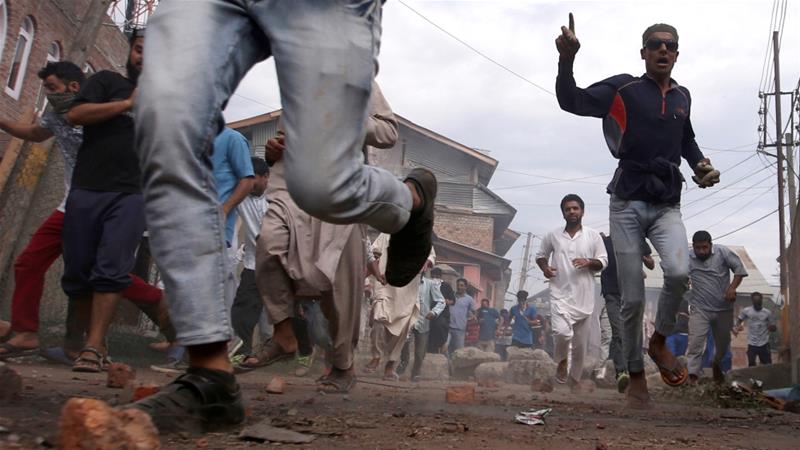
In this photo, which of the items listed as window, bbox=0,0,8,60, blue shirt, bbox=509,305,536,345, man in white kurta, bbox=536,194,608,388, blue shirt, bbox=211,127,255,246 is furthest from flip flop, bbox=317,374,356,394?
window, bbox=0,0,8,60

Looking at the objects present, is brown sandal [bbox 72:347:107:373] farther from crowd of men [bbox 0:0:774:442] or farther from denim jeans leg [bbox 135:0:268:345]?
denim jeans leg [bbox 135:0:268:345]

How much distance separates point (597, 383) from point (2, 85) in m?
15.9

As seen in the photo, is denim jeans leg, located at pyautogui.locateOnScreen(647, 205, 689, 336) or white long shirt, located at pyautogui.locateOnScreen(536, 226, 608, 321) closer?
denim jeans leg, located at pyautogui.locateOnScreen(647, 205, 689, 336)

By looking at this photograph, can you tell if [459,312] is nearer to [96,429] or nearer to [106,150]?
[106,150]

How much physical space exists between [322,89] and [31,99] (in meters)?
22.5

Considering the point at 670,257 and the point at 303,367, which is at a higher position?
the point at 670,257

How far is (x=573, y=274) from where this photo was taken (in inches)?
385

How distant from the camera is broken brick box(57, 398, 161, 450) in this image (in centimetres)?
184

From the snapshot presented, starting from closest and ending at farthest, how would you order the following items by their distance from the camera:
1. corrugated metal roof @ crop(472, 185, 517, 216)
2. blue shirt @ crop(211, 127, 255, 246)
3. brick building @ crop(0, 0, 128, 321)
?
blue shirt @ crop(211, 127, 255, 246)
brick building @ crop(0, 0, 128, 321)
corrugated metal roof @ crop(472, 185, 517, 216)

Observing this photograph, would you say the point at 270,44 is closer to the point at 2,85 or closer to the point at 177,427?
the point at 177,427

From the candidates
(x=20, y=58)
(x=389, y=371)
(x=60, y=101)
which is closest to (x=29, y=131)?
(x=60, y=101)

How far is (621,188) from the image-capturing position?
217 inches

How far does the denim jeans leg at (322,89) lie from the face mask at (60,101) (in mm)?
4213

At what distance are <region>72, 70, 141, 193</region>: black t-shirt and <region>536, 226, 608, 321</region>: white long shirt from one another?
5.32 metres
